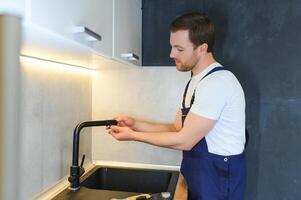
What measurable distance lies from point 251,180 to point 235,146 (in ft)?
1.87

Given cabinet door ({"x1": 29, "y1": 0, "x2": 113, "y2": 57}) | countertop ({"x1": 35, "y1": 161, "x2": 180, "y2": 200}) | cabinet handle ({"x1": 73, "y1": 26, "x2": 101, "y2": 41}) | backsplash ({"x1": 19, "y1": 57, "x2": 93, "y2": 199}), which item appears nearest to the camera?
cabinet door ({"x1": 29, "y1": 0, "x2": 113, "y2": 57})

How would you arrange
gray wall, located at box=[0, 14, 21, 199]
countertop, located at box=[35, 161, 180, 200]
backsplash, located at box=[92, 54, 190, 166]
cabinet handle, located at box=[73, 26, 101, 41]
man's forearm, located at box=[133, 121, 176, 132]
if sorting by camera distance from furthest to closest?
backsplash, located at box=[92, 54, 190, 166] < man's forearm, located at box=[133, 121, 176, 132] < countertop, located at box=[35, 161, 180, 200] < cabinet handle, located at box=[73, 26, 101, 41] < gray wall, located at box=[0, 14, 21, 199]

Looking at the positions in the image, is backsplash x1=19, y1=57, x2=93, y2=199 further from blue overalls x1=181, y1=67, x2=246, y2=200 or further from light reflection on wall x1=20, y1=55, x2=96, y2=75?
blue overalls x1=181, y1=67, x2=246, y2=200

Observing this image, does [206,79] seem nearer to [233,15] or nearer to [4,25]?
[233,15]

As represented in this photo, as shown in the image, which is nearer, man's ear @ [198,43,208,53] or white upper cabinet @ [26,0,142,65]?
white upper cabinet @ [26,0,142,65]

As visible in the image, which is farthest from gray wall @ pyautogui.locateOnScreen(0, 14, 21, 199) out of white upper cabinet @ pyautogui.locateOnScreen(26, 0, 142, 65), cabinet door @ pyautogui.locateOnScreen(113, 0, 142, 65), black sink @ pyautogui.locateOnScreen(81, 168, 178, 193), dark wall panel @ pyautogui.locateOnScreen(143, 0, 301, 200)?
dark wall panel @ pyautogui.locateOnScreen(143, 0, 301, 200)

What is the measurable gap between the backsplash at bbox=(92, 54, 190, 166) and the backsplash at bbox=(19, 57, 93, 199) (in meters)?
0.18

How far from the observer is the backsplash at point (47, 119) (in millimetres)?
1069

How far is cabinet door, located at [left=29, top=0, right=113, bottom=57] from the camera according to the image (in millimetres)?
573

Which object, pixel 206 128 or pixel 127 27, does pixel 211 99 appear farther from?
pixel 127 27

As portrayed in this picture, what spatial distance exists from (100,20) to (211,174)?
714 millimetres

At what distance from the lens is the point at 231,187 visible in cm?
119

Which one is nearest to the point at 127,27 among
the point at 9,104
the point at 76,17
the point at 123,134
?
the point at 123,134

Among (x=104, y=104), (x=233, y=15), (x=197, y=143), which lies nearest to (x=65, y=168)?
(x=104, y=104)
